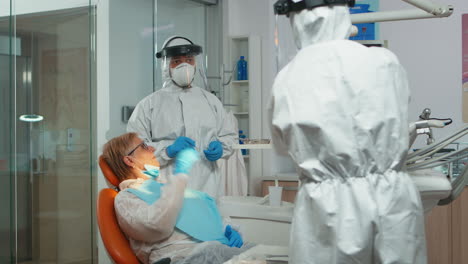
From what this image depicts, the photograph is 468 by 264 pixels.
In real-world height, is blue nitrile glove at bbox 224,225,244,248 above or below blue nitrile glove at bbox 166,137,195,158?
below

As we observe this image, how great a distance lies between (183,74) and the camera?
370 cm

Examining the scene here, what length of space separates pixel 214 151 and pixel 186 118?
0.29 metres

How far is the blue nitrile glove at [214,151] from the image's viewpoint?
3506mm

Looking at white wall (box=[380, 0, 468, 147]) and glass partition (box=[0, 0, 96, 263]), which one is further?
white wall (box=[380, 0, 468, 147])

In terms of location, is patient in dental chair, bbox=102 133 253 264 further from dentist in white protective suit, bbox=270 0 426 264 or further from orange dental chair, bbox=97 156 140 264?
dentist in white protective suit, bbox=270 0 426 264

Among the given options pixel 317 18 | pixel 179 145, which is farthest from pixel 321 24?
pixel 179 145

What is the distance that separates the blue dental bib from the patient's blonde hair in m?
0.11

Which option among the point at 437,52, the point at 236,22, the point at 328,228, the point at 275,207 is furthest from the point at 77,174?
the point at 437,52

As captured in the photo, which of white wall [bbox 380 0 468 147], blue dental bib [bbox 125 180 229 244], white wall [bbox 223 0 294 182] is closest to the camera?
blue dental bib [bbox 125 180 229 244]

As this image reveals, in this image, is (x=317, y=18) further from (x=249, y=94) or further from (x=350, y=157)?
(x=249, y=94)

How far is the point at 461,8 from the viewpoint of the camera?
471cm

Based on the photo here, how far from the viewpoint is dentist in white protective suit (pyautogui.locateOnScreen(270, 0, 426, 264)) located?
5.30ft

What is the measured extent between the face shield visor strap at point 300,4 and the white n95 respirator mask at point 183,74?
190 cm

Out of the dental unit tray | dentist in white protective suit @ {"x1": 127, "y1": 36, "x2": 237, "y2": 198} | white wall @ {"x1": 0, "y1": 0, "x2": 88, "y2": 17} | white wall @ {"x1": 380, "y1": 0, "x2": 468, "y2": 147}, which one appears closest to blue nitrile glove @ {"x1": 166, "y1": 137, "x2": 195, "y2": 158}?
dentist in white protective suit @ {"x1": 127, "y1": 36, "x2": 237, "y2": 198}
